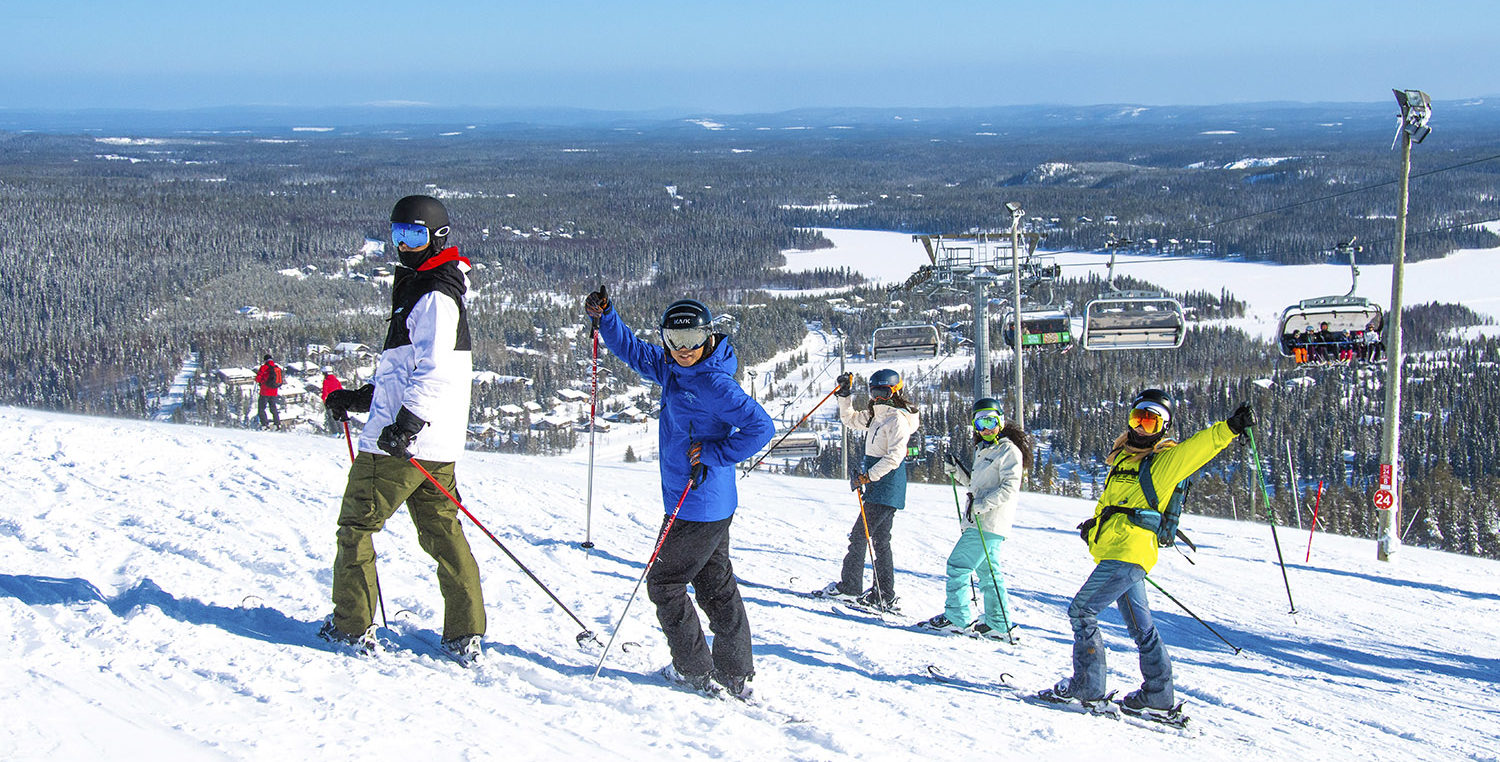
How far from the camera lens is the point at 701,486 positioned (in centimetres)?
344

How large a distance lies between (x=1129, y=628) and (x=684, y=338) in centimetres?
210

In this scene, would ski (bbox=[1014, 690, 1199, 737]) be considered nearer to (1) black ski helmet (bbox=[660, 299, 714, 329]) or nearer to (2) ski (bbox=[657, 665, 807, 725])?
(2) ski (bbox=[657, 665, 807, 725])

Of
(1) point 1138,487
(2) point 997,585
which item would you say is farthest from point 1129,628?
(2) point 997,585

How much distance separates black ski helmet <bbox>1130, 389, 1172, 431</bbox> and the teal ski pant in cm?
127

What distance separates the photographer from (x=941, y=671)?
4.29 metres

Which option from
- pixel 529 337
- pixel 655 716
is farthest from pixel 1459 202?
pixel 655 716

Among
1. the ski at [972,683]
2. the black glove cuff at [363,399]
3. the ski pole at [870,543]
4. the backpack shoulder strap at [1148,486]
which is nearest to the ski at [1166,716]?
the ski at [972,683]

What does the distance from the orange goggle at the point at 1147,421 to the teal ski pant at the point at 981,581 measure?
1271mm

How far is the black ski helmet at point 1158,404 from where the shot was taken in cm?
388

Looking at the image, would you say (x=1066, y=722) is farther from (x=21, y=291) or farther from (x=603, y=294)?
(x=21, y=291)

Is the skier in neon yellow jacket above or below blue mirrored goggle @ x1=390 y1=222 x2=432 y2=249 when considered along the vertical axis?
below

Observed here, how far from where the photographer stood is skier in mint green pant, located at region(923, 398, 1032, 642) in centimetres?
491

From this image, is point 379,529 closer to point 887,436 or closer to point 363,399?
point 363,399

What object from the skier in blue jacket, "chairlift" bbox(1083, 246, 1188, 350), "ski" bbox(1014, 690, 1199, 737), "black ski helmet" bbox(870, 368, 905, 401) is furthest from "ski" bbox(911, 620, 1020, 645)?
"chairlift" bbox(1083, 246, 1188, 350)
